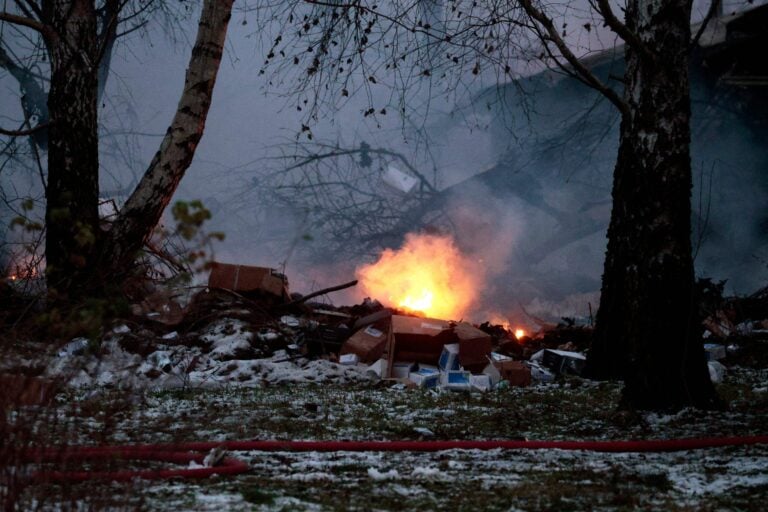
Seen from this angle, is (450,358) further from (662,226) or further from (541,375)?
(662,226)

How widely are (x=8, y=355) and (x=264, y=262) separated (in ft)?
36.8

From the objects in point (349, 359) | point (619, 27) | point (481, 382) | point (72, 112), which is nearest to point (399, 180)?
point (349, 359)

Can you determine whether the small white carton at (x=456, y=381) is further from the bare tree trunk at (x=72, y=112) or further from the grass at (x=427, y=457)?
the bare tree trunk at (x=72, y=112)

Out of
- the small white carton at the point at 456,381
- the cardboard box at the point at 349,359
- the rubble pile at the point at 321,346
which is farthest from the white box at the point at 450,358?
the cardboard box at the point at 349,359

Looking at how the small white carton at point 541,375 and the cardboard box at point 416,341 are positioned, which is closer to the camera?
the small white carton at point 541,375

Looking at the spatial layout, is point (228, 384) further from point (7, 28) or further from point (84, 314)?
point (7, 28)

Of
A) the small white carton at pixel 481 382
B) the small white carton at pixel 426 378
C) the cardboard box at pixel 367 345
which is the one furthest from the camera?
the cardboard box at pixel 367 345

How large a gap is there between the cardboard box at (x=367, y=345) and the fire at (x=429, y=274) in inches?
194

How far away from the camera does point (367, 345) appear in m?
7.04

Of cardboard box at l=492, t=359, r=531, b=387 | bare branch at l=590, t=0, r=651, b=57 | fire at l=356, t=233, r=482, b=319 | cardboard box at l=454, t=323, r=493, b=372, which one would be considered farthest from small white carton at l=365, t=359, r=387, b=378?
fire at l=356, t=233, r=482, b=319

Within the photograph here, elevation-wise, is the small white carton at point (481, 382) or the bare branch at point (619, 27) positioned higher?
the bare branch at point (619, 27)

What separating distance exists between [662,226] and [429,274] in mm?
8432

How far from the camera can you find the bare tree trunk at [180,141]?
6.22 metres

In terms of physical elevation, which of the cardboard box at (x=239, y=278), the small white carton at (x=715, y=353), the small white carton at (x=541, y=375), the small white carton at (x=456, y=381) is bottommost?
the small white carton at (x=456, y=381)
